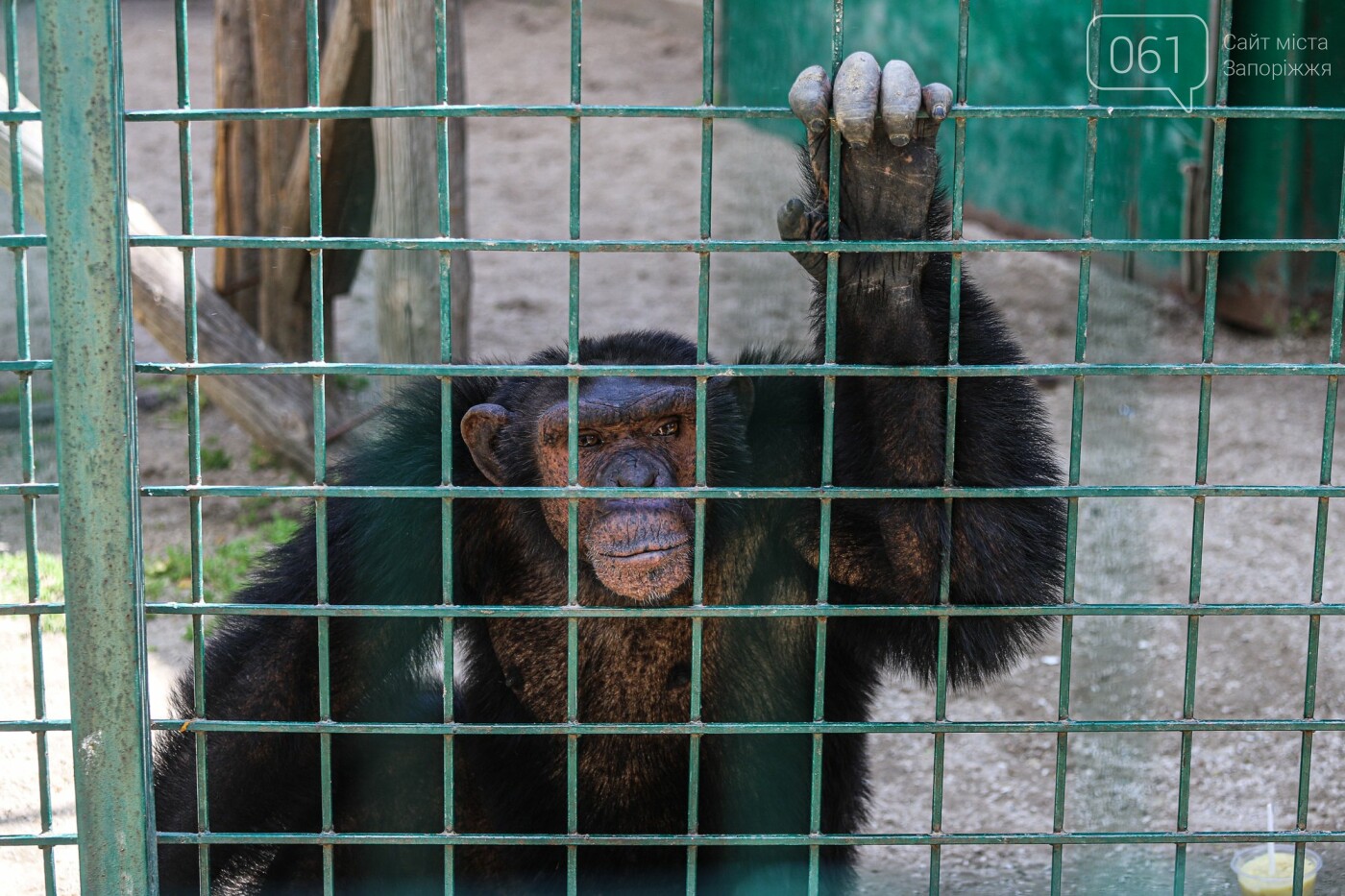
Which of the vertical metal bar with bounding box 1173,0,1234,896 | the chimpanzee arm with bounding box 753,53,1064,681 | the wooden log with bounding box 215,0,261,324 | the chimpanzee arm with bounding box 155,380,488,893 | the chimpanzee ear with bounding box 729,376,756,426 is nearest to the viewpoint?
the vertical metal bar with bounding box 1173,0,1234,896

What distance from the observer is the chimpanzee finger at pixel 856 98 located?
262 cm

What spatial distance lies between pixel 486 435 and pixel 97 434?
4.10 feet

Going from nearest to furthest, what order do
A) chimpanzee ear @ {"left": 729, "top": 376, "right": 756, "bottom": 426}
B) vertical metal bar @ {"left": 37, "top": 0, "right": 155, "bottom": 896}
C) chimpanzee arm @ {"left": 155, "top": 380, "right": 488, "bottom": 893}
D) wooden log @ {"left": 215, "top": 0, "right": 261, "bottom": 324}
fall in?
vertical metal bar @ {"left": 37, "top": 0, "right": 155, "bottom": 896}
chimpanzee arm @ {"left": 155, "top": 380, "right": 488, "bottom": 893}
chimpanzee ear @ {"left": 729, "top": 376, "right": 756, "bottom": 426}
wooden log @ {"left": 215, "top": 0, "right": 261, "bottom": 324}

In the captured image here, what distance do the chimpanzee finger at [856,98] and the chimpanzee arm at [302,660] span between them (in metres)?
1.35

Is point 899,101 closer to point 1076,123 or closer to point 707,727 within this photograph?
point 707,727

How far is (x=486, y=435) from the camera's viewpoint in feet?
11.7

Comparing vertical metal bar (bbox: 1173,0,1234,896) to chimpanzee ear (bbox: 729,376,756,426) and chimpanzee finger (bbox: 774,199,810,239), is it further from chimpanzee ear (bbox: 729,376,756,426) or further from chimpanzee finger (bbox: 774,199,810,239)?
chimpanzee ear (bbox: 729,376,756,426)

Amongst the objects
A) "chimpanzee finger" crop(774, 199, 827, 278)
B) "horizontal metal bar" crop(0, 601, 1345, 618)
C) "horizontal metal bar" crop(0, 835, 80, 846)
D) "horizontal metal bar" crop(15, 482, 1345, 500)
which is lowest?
"horizontal metal bar" crop(0, 835, 80, 846)

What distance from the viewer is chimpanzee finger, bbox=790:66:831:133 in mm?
2639

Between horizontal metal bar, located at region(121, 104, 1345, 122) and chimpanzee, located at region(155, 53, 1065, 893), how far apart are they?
0.54m

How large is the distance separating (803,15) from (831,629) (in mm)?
8269

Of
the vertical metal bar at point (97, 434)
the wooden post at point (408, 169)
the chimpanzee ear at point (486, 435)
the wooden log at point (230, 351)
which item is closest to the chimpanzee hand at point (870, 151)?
the chimpanzee ear at point (486, 435)

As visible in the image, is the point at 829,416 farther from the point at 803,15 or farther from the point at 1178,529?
the point at 803,15

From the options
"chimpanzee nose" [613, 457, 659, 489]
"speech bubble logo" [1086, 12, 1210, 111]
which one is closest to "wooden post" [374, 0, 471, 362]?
"chimpanzee nose" [613, 457, 659, 489]
